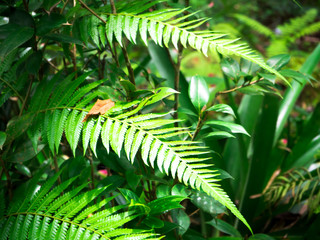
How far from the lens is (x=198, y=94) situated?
80 cm

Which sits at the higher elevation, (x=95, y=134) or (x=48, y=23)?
(x=48, y=23)

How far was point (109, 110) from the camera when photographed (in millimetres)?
643

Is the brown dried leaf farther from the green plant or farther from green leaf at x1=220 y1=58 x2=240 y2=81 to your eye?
the green plant

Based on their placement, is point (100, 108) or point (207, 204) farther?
point (207, 204)

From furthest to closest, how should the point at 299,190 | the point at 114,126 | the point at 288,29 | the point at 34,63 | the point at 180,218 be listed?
the point at 288,29 < the point at 299,190 < the point at 180,218 < the point at 34,63 < the point at 114,126

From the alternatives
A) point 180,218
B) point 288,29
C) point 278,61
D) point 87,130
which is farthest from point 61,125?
point 288,29

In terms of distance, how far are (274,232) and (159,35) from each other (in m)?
0.99

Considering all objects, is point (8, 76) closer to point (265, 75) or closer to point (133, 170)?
point (133, 170)

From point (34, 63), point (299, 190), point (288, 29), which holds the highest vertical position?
point (34, 63)

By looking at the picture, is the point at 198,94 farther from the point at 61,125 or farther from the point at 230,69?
the point at 61,125

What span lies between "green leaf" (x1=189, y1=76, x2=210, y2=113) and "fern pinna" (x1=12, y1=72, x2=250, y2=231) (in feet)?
0.45

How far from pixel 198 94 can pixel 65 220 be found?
40cm

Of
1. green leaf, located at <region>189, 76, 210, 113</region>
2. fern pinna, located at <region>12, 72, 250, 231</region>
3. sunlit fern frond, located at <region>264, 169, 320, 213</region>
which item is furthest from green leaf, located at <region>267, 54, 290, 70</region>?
sunlit fern frond, located at <region>264, 169, 320, 213</region>

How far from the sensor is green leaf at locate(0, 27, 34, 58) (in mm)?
632
